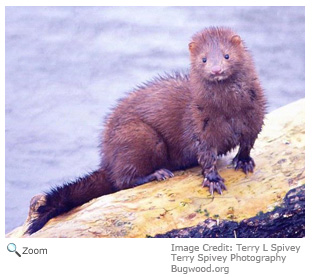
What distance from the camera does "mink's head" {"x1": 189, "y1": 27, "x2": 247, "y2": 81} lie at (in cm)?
336

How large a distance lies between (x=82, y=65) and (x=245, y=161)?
5.59 ft

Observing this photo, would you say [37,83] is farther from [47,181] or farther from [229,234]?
[229,234]

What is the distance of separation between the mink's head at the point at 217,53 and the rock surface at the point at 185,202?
53cm

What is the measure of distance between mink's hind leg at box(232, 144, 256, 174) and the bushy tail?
759 mm

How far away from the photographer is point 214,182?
136 inches

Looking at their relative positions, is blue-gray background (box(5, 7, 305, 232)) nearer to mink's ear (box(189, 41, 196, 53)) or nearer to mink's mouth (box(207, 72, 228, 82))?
mink's ear (box(189, 41, 196, 53))

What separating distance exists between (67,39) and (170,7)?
2.45ft

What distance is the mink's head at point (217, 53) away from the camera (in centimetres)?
336

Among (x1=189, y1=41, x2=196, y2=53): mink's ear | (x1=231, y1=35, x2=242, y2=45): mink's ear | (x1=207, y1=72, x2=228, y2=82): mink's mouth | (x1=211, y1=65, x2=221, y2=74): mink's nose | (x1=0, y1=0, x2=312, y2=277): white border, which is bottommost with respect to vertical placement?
(x1=0, y1=0, x2=312, y2=277): white border

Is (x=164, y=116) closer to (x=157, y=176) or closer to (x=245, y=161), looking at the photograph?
(x=157, y=176)

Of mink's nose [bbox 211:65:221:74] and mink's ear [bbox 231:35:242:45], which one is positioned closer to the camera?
mink's nose [bbox 211:65:221:74]

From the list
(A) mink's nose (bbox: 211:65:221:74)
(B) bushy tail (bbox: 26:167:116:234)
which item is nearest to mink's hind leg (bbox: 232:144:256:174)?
(A) mink's nose (bbox: 211:65:221:74)
